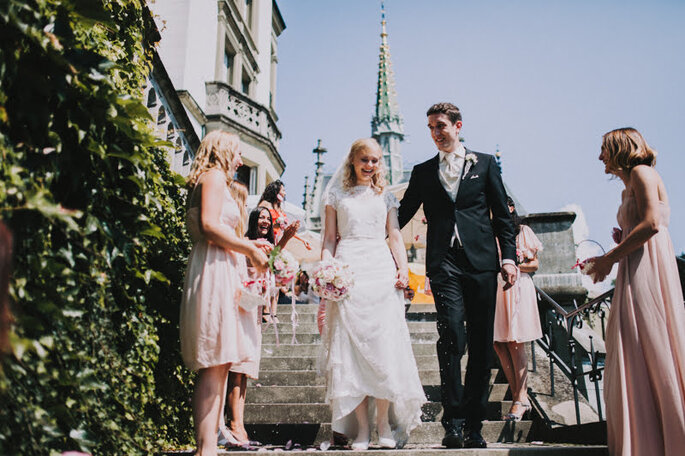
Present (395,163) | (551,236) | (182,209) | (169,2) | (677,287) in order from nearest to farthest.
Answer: (677,287) → (182,209) → (551,236) → (169,2) → (395,163)

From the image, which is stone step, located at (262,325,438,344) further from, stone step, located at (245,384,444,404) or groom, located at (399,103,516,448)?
groom, located at (399,103,516,448)

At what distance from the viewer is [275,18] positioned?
1228 inches

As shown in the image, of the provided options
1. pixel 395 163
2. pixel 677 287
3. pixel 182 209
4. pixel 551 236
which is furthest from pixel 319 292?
pixel 395 163

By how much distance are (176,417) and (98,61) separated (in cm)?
291

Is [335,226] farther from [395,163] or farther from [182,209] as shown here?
[395,163]

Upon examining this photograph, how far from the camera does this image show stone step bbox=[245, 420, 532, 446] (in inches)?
230

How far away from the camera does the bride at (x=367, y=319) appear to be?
5008mm

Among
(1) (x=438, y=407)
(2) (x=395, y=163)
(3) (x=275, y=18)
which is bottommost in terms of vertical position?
(1) (x=438, y=407)

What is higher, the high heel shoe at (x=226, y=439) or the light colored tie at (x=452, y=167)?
the light colored tie at (x=452, y=167)

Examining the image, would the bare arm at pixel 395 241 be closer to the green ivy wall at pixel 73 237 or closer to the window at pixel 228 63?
the green ivy wall at pixel 73 237

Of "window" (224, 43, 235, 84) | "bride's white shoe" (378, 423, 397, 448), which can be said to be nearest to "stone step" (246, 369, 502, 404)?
"bride's white shoe" (378, 423, 397, 448)

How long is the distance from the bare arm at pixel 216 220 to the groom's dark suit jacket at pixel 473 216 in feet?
5.54

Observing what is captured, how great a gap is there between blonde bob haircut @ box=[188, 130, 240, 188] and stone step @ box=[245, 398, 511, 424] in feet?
9.22

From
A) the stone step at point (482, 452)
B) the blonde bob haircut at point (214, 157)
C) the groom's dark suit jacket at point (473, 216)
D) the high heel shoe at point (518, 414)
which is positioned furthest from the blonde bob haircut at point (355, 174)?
the high heel shoe at point (518, 414)
